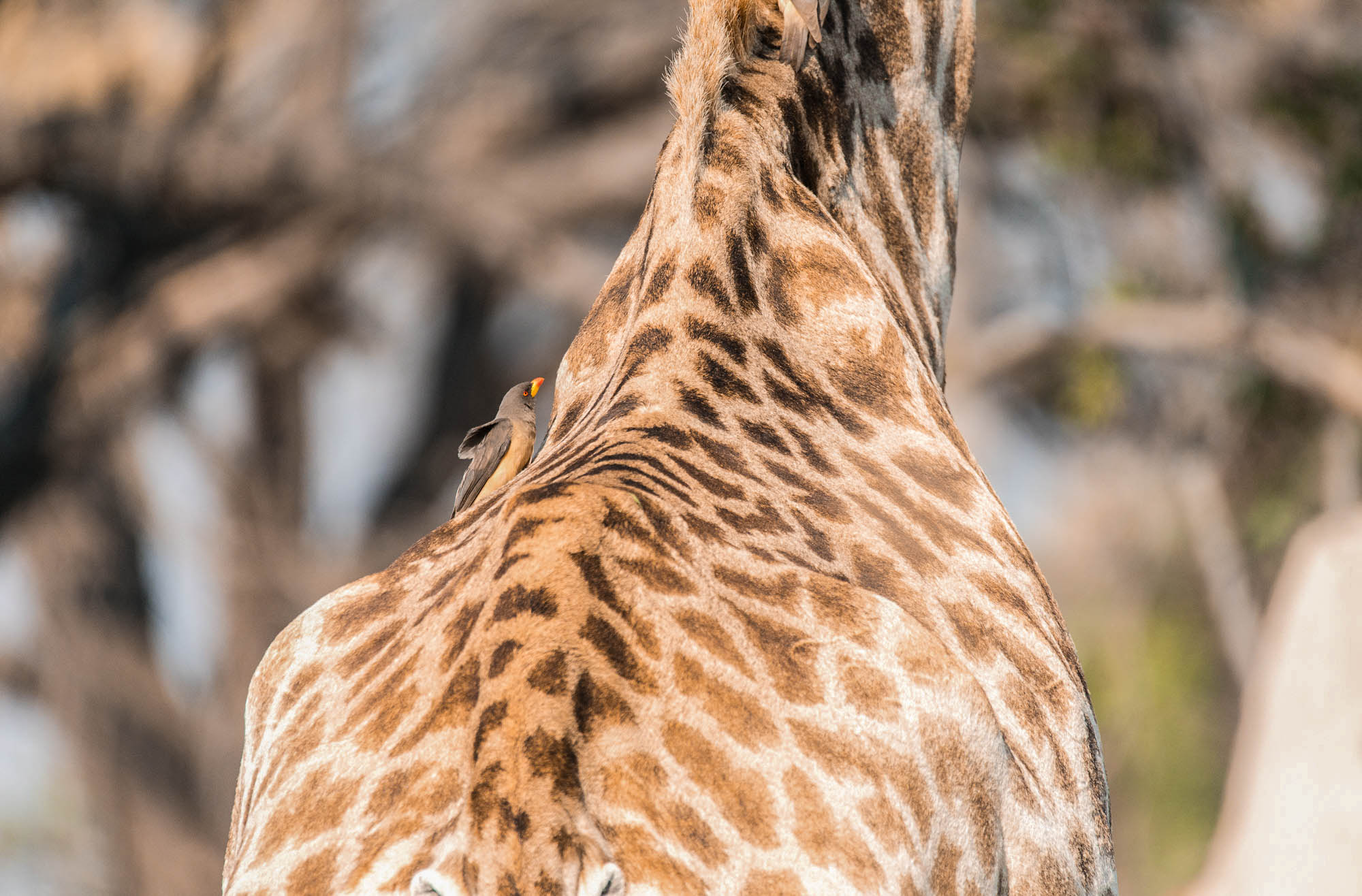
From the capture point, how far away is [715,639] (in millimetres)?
2182

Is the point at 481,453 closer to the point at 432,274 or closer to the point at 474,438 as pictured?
the point at 474,438

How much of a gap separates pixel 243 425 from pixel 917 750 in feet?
67.0

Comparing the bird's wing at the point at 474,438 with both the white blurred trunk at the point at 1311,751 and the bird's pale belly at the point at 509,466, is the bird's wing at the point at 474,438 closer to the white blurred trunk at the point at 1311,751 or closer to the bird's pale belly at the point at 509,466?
the bird's pale belly at the point at 509,466

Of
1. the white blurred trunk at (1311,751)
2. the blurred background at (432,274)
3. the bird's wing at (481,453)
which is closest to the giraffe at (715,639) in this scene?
the bird's wing at (481,453)

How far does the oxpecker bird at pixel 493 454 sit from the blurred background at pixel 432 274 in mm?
12940

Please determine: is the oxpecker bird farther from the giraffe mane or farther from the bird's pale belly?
the giraffe mane

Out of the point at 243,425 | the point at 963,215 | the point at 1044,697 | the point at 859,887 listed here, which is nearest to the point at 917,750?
the point at 859,887

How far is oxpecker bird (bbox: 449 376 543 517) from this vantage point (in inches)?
149

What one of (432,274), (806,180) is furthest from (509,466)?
(432,274)

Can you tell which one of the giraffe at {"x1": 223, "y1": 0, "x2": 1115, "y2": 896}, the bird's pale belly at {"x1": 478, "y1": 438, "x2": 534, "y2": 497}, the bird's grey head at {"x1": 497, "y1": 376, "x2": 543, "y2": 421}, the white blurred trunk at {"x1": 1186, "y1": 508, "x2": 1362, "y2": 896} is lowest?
the white blurred trunk at {"x1": 1186, "y1": 508, "x2": 1362, "y2": 896}

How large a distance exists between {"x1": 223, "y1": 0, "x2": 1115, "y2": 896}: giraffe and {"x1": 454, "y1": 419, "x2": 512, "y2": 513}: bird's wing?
0.36 meters

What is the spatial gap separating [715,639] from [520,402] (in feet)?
6.63

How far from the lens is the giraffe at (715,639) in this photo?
200 cm

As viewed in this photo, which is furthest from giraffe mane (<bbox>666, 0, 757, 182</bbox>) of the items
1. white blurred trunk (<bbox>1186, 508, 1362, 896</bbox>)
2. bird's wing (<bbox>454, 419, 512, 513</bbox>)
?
white blurred trunk (<bbox>1186, 508, 1362, 896</bbox>)
